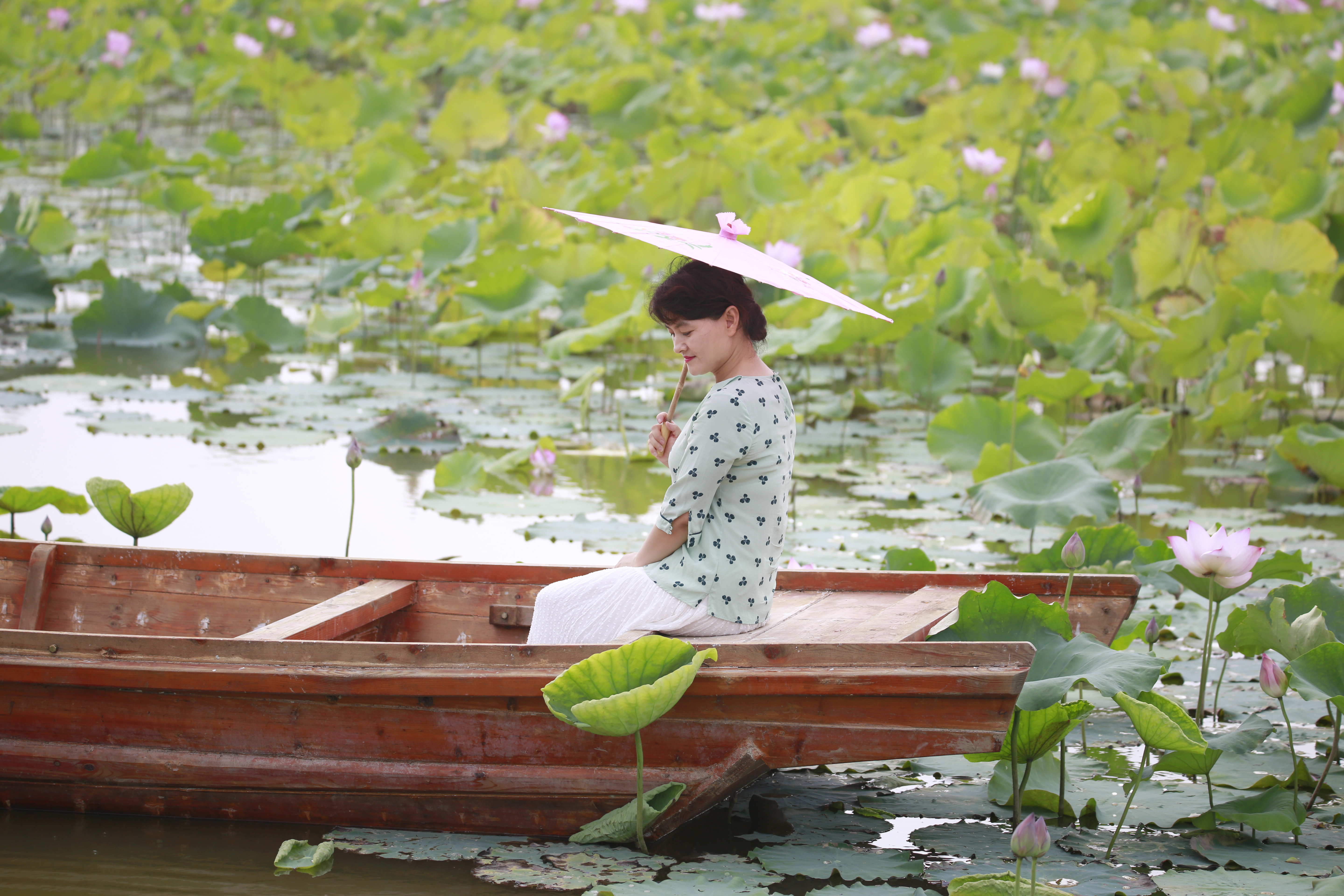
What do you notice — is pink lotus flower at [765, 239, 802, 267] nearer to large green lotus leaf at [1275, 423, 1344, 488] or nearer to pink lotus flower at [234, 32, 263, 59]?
large green lotus leaf at [1275, 423, 1344, 488]

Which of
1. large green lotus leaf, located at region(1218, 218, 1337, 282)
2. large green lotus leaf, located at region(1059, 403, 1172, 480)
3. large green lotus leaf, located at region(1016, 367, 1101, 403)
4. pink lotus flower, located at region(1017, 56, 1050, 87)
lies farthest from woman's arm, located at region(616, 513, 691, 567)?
pink lotus flower, located at region(1017, 56, 1050, 87)

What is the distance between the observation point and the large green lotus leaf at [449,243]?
7051 millimetres

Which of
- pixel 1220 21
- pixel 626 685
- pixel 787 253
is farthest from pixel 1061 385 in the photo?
pixel 1220 21

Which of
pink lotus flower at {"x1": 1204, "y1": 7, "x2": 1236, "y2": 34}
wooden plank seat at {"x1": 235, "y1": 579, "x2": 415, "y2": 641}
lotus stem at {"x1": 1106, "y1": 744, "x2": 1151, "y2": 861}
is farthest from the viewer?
pink lotus flower at {"x1": 1204, "y1": 7, "x2": 1236, "y2": 34}

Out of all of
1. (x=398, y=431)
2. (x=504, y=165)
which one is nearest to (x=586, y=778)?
(x=398, y=431)

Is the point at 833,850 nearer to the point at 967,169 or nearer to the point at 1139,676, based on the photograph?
the point at 1139,676

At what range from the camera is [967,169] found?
358 inches

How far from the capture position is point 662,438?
3000 millimetres

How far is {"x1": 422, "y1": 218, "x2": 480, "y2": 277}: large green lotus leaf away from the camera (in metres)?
7.05

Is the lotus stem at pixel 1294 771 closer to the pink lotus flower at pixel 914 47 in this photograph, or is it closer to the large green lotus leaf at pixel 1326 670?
the large green lotus leaf at pixel 1326 670

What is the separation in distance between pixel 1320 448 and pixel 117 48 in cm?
1150

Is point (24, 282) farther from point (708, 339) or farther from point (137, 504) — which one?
point (708, 339)

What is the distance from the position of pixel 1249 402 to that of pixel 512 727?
3572mm

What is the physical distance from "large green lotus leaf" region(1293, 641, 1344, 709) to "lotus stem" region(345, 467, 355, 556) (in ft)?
6.40
